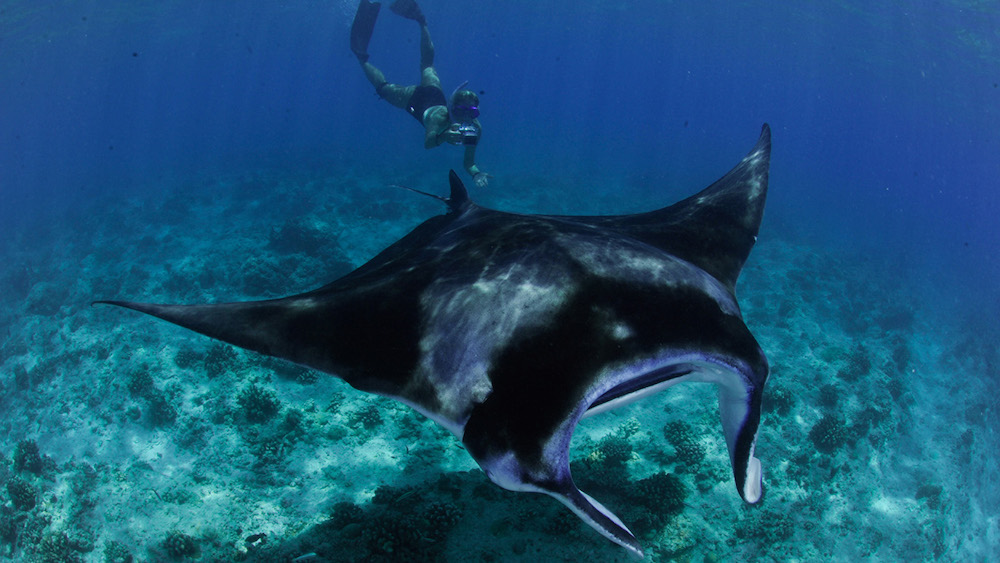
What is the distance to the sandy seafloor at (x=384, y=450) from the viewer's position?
6.42 metres

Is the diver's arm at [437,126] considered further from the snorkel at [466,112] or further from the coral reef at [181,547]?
the coral reef at [181,547]

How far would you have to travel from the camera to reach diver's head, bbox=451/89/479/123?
12.1 m

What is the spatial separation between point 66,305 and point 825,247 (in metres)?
34.9

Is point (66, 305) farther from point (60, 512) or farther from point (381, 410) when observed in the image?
point (381, 410)

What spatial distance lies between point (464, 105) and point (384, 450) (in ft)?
28.2

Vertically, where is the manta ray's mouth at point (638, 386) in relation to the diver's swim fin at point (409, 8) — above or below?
below

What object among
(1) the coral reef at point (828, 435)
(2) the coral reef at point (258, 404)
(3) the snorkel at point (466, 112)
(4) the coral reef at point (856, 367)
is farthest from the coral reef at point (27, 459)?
(4) the coral reef at point (856, 367)

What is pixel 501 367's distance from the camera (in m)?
2.61

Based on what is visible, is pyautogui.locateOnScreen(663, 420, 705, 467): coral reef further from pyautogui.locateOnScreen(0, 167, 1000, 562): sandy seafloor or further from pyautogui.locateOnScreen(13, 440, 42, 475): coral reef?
pyautogui.locateOnScreen(13, 440, 42, 475): coral reef

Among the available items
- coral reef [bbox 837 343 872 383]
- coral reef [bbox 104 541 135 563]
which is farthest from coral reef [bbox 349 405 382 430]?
coral reef [bbox 837 343 872 383]

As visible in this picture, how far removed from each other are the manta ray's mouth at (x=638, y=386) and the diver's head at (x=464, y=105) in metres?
10.6

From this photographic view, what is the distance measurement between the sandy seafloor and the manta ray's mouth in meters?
3.32

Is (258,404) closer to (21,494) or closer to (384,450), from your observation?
(384,450)

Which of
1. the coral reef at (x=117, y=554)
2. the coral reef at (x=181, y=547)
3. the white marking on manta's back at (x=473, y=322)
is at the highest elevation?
the white marking on manta's back at (x=473, y=322)
